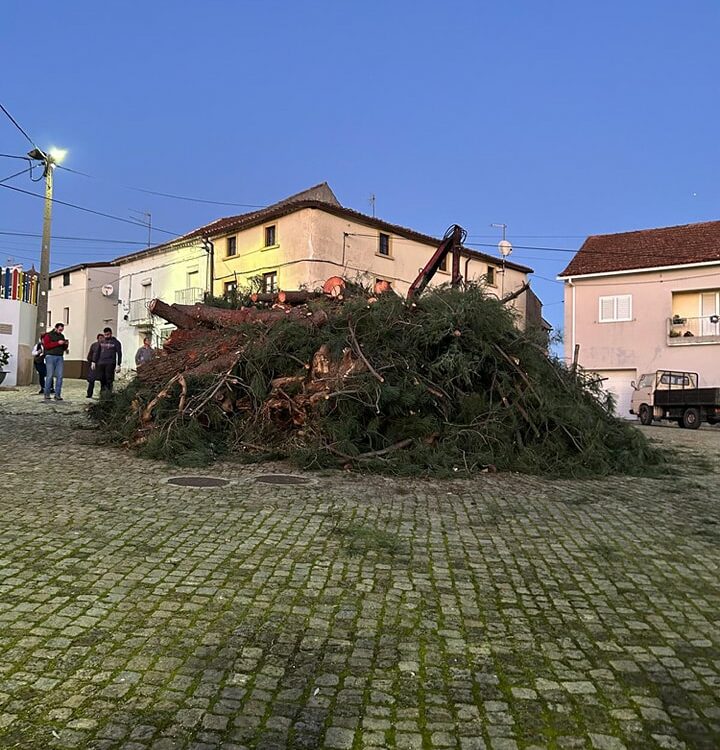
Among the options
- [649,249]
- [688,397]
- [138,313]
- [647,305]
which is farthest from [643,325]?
[138,313]

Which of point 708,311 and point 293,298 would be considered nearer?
point 293,298

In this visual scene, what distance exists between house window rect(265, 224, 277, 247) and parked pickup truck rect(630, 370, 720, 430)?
57.3 ft

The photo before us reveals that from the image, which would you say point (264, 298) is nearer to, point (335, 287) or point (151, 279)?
point (335, 287)

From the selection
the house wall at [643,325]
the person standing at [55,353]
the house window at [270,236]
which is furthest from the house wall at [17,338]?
the house wall at [643,325]

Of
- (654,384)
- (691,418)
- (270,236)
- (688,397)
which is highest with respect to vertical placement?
(270,236)

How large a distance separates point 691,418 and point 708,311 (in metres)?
8.01

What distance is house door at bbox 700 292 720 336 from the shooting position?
84.8ft

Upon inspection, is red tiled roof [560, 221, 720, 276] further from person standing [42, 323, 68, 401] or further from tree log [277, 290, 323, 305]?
person standing [42, 323, 68, 401]

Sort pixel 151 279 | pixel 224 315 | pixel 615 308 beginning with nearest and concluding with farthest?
pixel 224 315, pixel 615 308, pixel 151 279

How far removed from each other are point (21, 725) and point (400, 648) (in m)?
1.59

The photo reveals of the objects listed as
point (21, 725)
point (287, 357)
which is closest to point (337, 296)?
point (287, 357)

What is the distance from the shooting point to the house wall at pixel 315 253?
28.9 metres

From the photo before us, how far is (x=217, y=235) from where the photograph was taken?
33969mm

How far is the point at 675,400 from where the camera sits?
20812 millimetres
